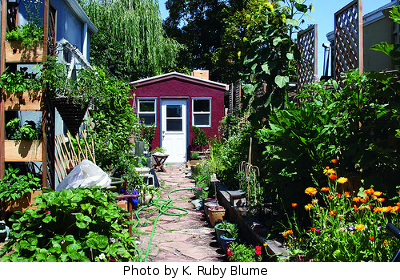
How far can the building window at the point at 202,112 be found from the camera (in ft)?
50.2

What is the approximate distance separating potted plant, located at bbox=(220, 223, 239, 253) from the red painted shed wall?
10296 mm

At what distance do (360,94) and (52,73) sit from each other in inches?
138

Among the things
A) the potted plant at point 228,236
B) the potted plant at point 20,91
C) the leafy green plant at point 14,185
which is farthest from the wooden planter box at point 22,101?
the potted plant at point 228,236

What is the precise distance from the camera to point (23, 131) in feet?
15.9

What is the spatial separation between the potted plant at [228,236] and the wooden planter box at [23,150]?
8.14 ft

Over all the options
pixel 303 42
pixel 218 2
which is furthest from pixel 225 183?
pixel 218 2

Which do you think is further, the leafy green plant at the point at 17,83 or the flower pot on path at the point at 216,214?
the flower pot on path at the point at 216,214

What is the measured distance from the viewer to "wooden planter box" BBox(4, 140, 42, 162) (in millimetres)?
4824

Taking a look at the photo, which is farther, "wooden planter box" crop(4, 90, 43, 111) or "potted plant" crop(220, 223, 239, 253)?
"wooden planter box" crop(4, 90, 43, 111)

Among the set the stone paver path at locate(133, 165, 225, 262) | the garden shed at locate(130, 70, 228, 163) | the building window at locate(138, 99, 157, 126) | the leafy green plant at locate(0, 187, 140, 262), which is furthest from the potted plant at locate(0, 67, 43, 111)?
the building window at locate(138, 99, 157, 126)

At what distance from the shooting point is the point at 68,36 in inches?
305

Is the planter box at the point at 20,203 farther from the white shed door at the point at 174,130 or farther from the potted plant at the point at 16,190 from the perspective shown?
the white shed door at the point at 174,130

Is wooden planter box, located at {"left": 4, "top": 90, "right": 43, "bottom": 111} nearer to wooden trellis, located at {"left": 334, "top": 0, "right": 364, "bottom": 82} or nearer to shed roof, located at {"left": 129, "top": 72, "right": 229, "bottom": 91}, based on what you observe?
wooden trellis, located at {"left": 334, "top": 0, "right": 364, "bottom": 82}

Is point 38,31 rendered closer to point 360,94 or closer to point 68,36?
point 68,36
